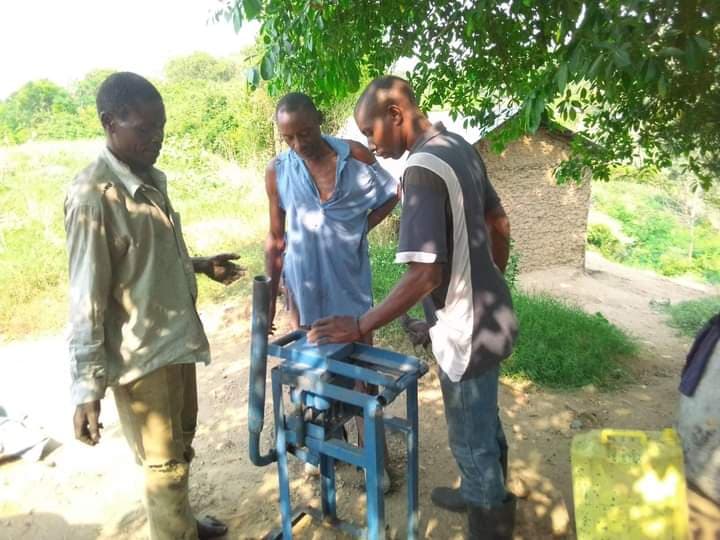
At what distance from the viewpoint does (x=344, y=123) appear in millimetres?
11438

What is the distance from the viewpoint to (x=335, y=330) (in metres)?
1.79

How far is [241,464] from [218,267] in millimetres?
1314

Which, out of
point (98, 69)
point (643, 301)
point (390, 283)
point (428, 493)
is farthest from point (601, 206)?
point (98, 69)

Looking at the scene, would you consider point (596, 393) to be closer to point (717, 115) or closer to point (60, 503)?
point (717, 115)

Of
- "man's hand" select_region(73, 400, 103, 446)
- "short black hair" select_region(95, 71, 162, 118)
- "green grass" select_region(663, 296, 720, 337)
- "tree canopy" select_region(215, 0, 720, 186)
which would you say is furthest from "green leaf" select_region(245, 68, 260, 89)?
"green grass" select_region(663, 296, 720, 337)

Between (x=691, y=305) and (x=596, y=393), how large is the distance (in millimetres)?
5171

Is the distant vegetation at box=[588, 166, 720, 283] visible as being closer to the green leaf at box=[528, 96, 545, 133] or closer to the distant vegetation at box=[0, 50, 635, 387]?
the distant vegetation at box=[0, 50, 635, 387]

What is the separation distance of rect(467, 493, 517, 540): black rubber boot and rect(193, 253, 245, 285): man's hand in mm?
1389

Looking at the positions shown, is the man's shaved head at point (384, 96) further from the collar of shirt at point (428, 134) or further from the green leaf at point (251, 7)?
the green leaf at point (251, 7)

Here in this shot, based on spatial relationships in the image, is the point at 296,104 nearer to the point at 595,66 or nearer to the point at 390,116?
the point at 390,116

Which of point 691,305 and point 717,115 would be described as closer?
point 717,115

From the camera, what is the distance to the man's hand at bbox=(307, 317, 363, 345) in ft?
5.87

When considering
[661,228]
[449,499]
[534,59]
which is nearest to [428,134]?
[449,499]

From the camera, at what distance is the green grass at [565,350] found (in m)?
4.21
